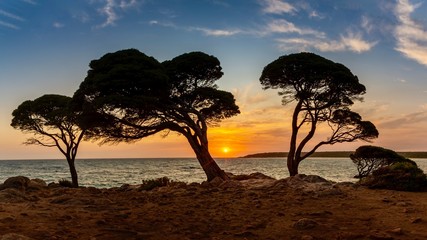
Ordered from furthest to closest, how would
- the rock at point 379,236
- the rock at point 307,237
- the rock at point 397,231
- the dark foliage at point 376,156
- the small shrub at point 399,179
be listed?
1. the dark foliage at point 376,156
2. the small shrub at point 399,179
3. the rock at point 397,231
4. the rock at point 307,237
5. the rock at point 379,236

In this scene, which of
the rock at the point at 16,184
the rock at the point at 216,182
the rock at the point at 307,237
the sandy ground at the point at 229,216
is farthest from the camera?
the rock at the point at 216,182

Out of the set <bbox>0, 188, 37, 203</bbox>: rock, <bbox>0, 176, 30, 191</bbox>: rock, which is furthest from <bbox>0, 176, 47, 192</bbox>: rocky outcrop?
<bbox>0, 188, 37, 203</bbox>: rock

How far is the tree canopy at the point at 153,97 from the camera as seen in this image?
19250 mm

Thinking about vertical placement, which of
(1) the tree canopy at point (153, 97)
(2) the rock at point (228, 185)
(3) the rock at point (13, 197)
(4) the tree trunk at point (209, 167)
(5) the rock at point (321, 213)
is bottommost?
(5) the rock at point (321, 213)

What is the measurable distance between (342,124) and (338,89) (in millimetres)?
3471

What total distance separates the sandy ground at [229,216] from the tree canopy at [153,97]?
250 inches

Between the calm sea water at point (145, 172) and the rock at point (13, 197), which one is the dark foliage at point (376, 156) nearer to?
the calm sea water at point (145, 172)

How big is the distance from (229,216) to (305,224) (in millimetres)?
2487

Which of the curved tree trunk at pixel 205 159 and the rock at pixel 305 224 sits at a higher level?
the curved tree trunk at pixel 205 159

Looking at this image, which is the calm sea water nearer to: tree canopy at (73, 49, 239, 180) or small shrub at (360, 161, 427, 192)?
tree canopy at (73, 49, 239, 180)

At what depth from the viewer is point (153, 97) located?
64.8ft

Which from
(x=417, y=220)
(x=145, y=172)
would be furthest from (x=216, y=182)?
(x=145, y=172)

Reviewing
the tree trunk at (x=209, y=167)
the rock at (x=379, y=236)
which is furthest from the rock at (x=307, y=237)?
the tree trunk at (x=209, y=167)

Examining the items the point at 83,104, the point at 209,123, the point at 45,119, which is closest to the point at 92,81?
the point at 83,104
